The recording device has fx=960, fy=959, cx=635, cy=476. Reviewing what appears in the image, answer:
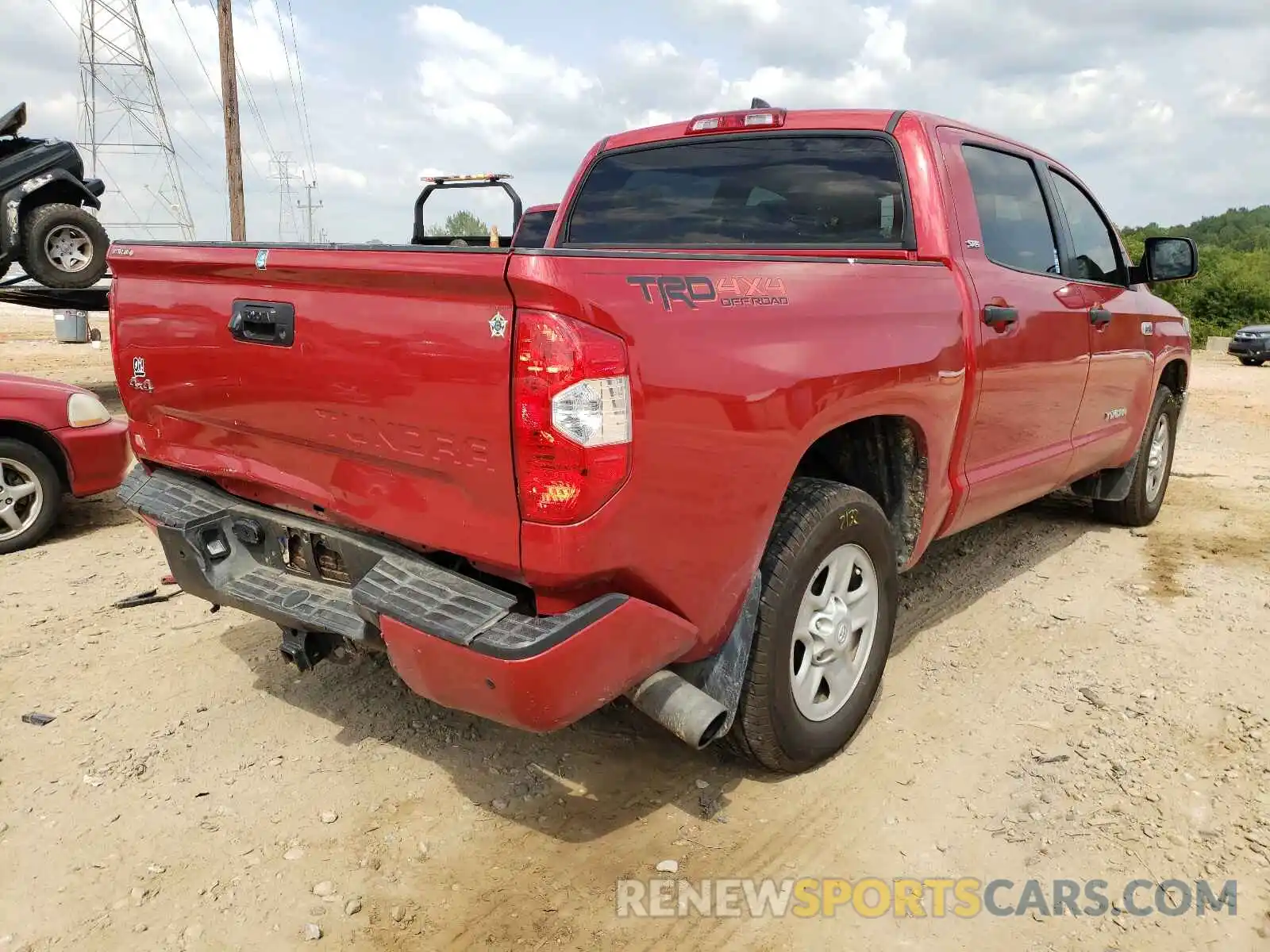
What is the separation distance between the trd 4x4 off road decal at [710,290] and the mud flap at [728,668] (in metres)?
0.75

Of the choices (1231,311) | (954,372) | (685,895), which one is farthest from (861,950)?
(1231,311)

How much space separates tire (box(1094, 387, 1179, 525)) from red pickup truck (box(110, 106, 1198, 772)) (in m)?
2.01

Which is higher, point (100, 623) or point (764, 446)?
point (764, 446)

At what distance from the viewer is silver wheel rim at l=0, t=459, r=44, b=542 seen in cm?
526

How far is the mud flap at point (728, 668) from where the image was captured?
8.63 feet

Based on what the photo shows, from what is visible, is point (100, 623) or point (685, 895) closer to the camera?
point (685, 895)

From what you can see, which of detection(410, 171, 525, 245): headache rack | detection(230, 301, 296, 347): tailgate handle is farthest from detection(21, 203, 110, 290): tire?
detection(230, 301, 296, 347): tailgate handle

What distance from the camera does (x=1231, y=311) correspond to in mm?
39844

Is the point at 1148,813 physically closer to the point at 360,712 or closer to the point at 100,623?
the point at 360,712

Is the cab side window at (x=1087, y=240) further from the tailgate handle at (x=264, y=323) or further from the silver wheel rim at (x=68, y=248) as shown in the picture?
the silver wheel rim at (x=68, y=248)

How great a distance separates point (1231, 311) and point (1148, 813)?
146 ft

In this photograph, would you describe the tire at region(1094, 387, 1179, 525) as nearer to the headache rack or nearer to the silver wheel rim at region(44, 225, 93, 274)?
the headache rack

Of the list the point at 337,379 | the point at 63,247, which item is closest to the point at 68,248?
the point at 63,247

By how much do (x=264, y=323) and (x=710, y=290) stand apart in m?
1.22
